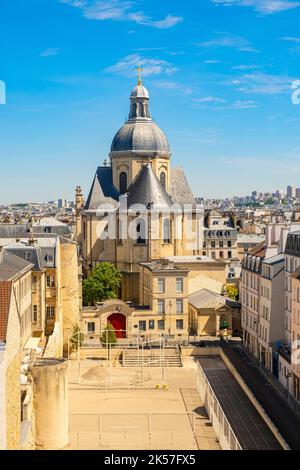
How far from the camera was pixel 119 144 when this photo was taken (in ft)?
260

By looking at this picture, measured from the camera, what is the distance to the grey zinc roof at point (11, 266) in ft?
116

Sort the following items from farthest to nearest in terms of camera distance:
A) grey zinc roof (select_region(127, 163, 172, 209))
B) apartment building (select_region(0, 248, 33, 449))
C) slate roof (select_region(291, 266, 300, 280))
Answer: grey zinc roof (select_region(127, 163, 172, 209)) < slate roof (select_region(291, 266, 300, 280)) < apartment building (select_region(0, 248, 33, 449))

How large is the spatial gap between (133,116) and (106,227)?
1429 centimetres

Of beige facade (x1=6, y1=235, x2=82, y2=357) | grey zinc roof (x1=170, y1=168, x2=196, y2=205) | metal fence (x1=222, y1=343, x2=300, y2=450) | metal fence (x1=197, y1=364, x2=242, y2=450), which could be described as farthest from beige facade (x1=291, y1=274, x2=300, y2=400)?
grey zinc roof (x1=170, y1=168, x2=196, y2=205)

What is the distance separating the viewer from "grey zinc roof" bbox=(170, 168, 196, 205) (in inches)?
3149

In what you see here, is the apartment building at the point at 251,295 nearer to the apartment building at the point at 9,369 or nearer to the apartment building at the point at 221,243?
the apartment building at the point at 9,369

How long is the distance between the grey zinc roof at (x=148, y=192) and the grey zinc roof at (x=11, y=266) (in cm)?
2980

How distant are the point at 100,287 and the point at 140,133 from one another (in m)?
20.0

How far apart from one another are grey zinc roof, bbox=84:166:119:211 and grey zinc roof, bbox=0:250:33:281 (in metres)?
32.8

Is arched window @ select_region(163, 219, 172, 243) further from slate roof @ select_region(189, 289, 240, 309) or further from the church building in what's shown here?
slate roof @ select_region(189, 289, 240, 309)

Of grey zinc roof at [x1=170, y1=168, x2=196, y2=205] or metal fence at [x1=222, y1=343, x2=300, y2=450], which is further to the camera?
grey zinc roof at [x1=170, y1=168, x2=196, y2=205]

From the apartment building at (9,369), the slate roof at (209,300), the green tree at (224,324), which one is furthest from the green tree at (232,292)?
the apartment building at (9,369)

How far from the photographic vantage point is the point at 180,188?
80875 mm
